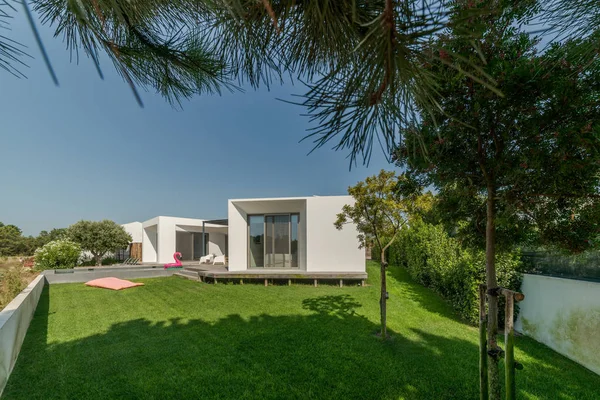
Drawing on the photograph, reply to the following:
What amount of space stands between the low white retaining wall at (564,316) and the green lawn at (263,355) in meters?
0.26

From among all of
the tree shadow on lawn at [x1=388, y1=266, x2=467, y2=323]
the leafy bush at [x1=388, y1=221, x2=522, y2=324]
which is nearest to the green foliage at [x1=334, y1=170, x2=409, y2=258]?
the leafy bush at [x1=388, y1=221, x2=522, y2=324]

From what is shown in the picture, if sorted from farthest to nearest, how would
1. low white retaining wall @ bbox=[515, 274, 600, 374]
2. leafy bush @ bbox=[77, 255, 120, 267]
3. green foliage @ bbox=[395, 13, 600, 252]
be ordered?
leafy bush @ bbox=[77, 255, 120, 267] → low white retaining wall @ bbox=[515, 274, 600, 374] → green foliage @ bbox=[395, 13, 600, 252]

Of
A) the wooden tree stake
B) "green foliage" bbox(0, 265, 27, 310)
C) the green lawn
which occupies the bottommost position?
the green lawn

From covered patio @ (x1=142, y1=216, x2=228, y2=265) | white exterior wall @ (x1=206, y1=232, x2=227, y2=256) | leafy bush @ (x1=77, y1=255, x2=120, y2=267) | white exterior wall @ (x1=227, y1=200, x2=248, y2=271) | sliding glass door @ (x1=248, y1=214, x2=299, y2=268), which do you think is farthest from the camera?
white exterior wall @ (x1=206, y1=232, x2=227, y2=256)

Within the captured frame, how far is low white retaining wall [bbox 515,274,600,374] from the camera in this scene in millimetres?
4184

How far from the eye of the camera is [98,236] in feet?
57.1

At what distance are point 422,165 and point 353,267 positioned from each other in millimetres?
9168

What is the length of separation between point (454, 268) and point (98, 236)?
66.2 ft

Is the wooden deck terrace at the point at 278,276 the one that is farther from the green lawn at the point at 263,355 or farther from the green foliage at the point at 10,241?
the green foliage at the point at 10,241

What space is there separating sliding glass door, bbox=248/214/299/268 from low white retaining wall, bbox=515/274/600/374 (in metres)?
8.32

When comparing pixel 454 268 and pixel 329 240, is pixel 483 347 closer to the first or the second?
pixel 454 268

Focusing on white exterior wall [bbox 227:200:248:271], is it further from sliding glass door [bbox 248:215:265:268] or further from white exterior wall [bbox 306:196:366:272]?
white exterior wall [bbox 306:196:366:272]

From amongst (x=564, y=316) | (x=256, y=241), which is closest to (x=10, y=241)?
(x=256, y=241)

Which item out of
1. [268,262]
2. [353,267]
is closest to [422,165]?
[353,267]
